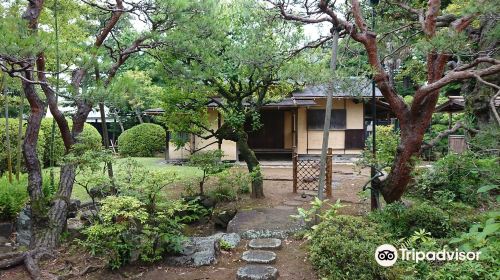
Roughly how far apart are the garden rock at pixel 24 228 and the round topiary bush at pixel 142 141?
37.5 ft

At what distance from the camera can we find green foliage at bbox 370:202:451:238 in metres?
4.77

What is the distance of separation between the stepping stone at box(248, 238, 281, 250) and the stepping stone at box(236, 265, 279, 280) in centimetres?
70

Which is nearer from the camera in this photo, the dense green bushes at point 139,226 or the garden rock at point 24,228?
the dense green bushes at point 139,226

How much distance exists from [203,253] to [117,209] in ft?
4.43

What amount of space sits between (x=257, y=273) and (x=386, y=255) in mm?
1498

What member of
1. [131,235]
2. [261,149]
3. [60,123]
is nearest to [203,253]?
[131,235]

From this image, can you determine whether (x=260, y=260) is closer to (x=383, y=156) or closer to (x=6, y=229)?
(x=383, y=156)

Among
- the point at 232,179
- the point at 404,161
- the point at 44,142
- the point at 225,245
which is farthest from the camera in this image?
the point at 44,142

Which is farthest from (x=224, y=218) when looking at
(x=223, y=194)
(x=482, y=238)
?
(x=482, y=238)

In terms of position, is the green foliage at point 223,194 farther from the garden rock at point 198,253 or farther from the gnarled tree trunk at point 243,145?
the garden rock at point 198,253

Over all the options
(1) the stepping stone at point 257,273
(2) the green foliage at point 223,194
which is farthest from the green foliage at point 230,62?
(1) the stepping stone at point 257,273

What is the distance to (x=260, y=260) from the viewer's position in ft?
15.5

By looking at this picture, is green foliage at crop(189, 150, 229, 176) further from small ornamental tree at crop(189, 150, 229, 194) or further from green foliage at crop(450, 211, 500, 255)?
green foliage at crop(450, 211, 500, 255)

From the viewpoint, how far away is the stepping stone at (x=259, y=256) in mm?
4703
